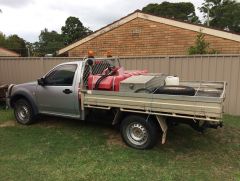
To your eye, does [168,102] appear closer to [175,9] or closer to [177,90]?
[177,90]

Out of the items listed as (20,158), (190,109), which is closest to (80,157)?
(20,158)

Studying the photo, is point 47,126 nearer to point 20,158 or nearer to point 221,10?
point 20,158

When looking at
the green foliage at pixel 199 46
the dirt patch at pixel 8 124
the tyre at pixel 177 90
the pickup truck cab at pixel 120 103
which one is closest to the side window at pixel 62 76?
the pickup truck cab at pixel 120 103

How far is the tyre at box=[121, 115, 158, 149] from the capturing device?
548 cm

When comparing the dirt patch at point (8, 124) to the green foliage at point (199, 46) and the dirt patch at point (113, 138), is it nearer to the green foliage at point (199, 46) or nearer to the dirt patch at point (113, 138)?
the dirt patch at point (113, 138)

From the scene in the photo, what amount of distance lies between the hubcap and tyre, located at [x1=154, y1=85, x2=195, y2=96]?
13.1ft

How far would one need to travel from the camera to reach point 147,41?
44.7ft

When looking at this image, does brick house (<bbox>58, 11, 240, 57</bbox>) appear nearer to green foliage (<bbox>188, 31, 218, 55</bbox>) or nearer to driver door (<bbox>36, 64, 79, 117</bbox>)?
green foliage (<bbox>188, 31, 218, 55</bbox>)

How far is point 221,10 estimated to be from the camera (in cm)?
4034

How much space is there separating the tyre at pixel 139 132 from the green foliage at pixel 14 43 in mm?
52653

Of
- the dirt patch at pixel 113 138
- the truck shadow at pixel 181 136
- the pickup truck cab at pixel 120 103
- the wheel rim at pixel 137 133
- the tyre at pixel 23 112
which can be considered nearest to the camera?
the pickup truck cab at pixel 120 103

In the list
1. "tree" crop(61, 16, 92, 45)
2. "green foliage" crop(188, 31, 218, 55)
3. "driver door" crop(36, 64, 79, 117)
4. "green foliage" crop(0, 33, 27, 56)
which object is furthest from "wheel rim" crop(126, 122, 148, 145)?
"tree" crop(61, 16, 92, 45)

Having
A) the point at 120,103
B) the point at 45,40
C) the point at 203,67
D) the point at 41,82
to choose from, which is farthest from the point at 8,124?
the point at 45,40

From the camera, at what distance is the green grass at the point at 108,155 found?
4.68 m
